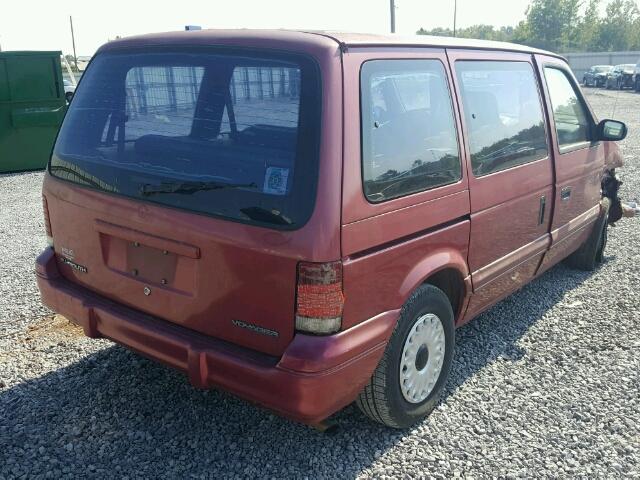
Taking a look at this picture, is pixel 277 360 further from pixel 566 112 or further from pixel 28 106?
pixel 28 106

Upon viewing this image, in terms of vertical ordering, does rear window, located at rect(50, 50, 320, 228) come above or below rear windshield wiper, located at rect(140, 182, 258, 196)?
above

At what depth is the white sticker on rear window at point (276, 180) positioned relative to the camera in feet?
8.20

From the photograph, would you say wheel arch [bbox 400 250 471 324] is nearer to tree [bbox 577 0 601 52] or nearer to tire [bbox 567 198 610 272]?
tire [bbox 567 198 610 272]

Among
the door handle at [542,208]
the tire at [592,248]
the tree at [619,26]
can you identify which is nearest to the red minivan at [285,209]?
the door handle at [542,208]

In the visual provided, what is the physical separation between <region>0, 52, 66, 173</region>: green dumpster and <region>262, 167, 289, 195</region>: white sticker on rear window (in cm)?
943

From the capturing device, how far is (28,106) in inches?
430

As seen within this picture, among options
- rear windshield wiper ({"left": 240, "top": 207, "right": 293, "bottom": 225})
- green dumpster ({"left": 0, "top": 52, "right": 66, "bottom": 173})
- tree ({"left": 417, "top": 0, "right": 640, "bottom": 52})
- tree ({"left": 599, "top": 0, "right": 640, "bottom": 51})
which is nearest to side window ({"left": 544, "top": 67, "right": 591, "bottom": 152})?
rear windshield wiper ({"left": 240, "top": 207, "right": 293, "bottom": 225})

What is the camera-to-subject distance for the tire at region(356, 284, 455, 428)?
2953 millimetres

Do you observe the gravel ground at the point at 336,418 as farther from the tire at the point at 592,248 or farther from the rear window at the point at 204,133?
the rear window at the point at 204,133

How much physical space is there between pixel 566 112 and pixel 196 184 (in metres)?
3.19

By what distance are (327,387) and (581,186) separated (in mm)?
3195

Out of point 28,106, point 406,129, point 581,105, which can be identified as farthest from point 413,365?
point 28,106

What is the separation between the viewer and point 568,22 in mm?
87250

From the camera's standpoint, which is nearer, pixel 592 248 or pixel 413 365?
pixel 413 365
